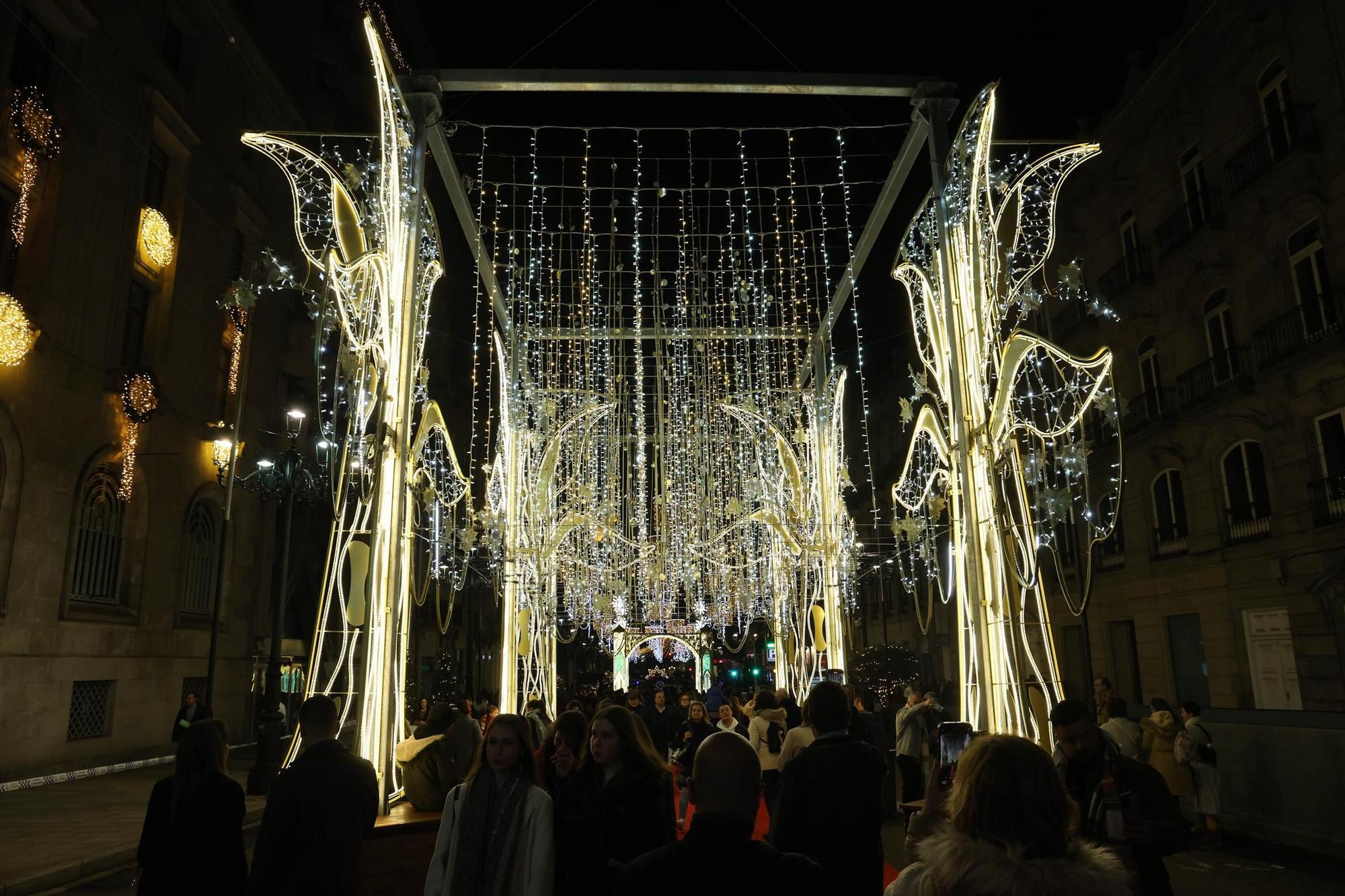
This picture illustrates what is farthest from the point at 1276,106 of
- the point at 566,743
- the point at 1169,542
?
the point at 566,743

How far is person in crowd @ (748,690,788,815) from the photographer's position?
371 inches

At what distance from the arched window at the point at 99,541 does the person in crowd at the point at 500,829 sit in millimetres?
15509

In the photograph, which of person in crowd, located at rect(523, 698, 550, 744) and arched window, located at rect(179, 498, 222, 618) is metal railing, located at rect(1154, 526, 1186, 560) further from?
arched window, located at rect(179, 498, 222, 618)

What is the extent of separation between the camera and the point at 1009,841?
2.22m

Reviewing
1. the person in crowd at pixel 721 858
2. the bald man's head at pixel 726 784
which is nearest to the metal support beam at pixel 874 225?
the bald man's head at pixel 726 784

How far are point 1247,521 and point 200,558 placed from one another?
2276 centimetres

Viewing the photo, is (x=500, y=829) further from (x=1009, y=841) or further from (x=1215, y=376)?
(x=1215, y=376)

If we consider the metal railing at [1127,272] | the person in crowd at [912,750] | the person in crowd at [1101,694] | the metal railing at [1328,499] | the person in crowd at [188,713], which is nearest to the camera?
the person in crowd at [1101,694]

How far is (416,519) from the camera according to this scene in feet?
39.5

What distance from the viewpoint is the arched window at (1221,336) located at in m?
19.3

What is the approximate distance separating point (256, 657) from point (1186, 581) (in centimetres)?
2208

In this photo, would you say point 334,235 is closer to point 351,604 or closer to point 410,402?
point 410,402

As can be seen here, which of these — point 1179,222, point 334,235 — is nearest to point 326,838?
point 334,235

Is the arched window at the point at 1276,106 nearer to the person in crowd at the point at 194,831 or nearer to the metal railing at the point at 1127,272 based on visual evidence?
the metal railing at the point at 1127,272
